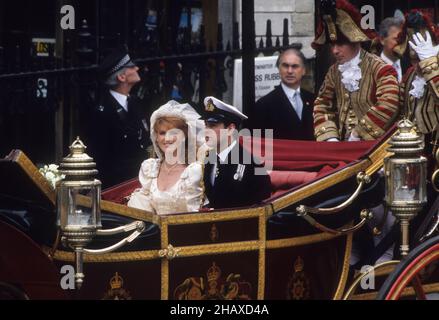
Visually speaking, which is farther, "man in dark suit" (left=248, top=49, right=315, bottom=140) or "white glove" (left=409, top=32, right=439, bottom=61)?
"man in dark suit" (left=248, top=49, right=315, bottom=140)

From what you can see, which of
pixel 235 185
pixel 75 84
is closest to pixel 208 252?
pixel 235 185

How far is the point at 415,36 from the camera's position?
23.0 feet

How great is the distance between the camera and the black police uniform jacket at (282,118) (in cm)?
829

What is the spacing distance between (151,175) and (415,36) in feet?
5.26

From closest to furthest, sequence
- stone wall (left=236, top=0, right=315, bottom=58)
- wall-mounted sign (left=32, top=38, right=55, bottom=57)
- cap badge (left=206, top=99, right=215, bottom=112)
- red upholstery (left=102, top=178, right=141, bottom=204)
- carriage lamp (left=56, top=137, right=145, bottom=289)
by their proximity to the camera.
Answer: carriage lamp (left=56, top=137, right=145, bottom=289) → cap badge (left=206, top=99, right=215, bottom=112) → red upholstery (left=102, top=178, right=141, bottom=204) → wall-mounted sign (left=32, top=38, right=55, bottom=57) → stone wall (left=236, top=0, right=315, bottom=58)

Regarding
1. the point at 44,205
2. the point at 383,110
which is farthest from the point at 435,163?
the point at 44,205

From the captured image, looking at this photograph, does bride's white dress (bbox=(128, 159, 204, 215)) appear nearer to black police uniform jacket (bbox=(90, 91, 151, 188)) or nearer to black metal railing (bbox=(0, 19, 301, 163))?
black police uniform jacket (bbox=(90, 91, 151, 188))

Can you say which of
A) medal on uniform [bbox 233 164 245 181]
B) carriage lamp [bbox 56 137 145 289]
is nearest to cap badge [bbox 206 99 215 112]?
medal on uniform [bbox 233 164 245 181]

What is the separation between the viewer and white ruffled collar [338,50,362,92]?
7371 mm

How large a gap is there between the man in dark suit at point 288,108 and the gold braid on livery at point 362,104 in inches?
25.4

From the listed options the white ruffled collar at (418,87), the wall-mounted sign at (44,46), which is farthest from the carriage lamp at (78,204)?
the wall-mounted sign at (44,46)

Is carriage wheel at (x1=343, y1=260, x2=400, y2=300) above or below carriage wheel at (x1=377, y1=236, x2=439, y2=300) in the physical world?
below

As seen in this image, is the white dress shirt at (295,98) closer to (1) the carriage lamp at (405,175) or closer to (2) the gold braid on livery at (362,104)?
(2) the gold braid on livery at (362,104)

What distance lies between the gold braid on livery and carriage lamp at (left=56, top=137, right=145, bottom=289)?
214cm
